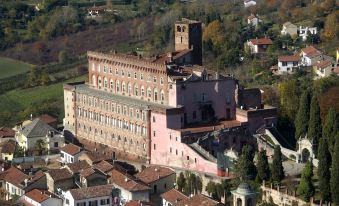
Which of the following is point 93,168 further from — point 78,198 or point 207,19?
point 207,19

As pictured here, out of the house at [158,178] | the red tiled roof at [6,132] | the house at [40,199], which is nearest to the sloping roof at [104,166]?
the house at [158,178]

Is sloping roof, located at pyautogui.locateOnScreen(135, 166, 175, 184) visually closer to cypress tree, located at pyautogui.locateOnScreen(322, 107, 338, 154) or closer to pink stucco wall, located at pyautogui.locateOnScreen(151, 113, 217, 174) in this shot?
pink stucco wall, located at pyautogui.locateOnScreen(151, 113, 217, 174)

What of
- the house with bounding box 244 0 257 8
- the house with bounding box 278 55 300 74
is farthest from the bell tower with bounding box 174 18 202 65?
the house with bounding box 244 0 257 8

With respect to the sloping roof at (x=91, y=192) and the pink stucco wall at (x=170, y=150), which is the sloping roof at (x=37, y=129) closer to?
the pink stucco wall at (x=170, y=150)

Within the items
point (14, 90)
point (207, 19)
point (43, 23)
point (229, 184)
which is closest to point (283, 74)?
point (207, 19)

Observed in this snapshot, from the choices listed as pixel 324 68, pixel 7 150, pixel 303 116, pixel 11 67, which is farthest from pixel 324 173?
pixel 11 67

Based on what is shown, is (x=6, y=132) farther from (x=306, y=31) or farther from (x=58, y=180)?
(x=306, y=31)
